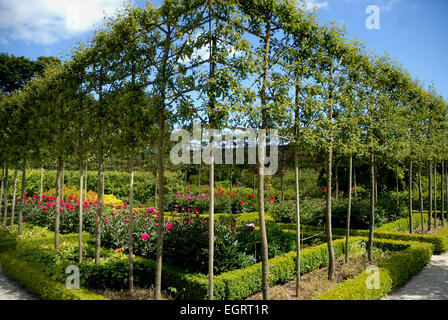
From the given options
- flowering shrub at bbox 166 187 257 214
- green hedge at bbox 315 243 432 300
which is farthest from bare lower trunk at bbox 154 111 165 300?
flowering shrub at bbox 166 187 257 214

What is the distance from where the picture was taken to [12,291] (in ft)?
20.2

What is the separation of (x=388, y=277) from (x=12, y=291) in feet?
25.6

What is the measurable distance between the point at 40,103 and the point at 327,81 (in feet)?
26.3

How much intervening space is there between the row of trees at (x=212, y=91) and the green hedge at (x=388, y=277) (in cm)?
81

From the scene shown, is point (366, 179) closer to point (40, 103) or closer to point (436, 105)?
point (436, 105)

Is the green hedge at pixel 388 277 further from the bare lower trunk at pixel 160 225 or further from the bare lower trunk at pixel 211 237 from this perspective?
the bare lower trunk at pixel 160 225

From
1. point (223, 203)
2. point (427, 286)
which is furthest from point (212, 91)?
point (223, 203)

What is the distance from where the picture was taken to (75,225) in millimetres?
10383

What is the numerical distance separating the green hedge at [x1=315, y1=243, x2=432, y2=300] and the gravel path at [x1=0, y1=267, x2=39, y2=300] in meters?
5.53

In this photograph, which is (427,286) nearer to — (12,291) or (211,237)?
(211,237)

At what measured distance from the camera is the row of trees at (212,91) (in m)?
4.75

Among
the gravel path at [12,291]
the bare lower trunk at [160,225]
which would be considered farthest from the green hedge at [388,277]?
the gravel path at [12,291]
